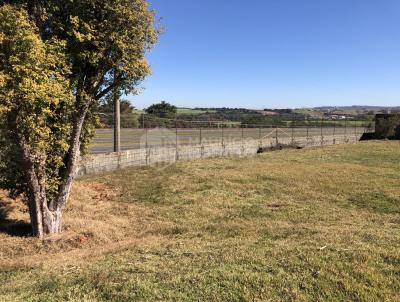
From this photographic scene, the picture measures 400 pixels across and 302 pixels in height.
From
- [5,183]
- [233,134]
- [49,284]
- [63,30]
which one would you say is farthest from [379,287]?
[233,134]

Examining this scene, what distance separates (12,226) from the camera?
8.91 metres

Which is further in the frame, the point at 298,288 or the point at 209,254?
the point at 209,254

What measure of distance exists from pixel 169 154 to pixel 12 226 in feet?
35.6

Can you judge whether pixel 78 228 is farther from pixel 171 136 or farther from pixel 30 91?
pixel 171 136

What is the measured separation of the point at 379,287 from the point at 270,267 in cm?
118

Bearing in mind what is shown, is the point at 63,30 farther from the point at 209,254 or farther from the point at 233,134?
the point at 233,134

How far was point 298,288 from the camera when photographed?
14.8 feet

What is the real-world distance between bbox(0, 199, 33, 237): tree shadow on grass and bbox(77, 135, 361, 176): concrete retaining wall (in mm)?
1797


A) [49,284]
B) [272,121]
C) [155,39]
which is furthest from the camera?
[272,121]

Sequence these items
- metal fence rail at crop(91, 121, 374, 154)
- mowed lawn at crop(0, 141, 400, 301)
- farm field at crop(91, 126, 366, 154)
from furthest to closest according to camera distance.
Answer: farm field at crop(91, 126, 366, 154) → metal fence rail at crop(91, 121, 374, 154) → mowed lawn at crop(0, 141, 400, 301)

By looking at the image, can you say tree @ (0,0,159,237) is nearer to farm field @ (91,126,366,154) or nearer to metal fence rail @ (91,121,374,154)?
farm field @ (91,126,366,154)

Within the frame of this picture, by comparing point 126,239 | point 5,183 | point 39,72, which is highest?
point 39,72

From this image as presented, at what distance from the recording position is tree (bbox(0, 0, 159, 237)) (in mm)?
6207

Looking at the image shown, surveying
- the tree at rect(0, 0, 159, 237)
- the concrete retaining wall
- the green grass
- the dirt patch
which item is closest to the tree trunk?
the tree at rect(0, 0, 159, 237)
